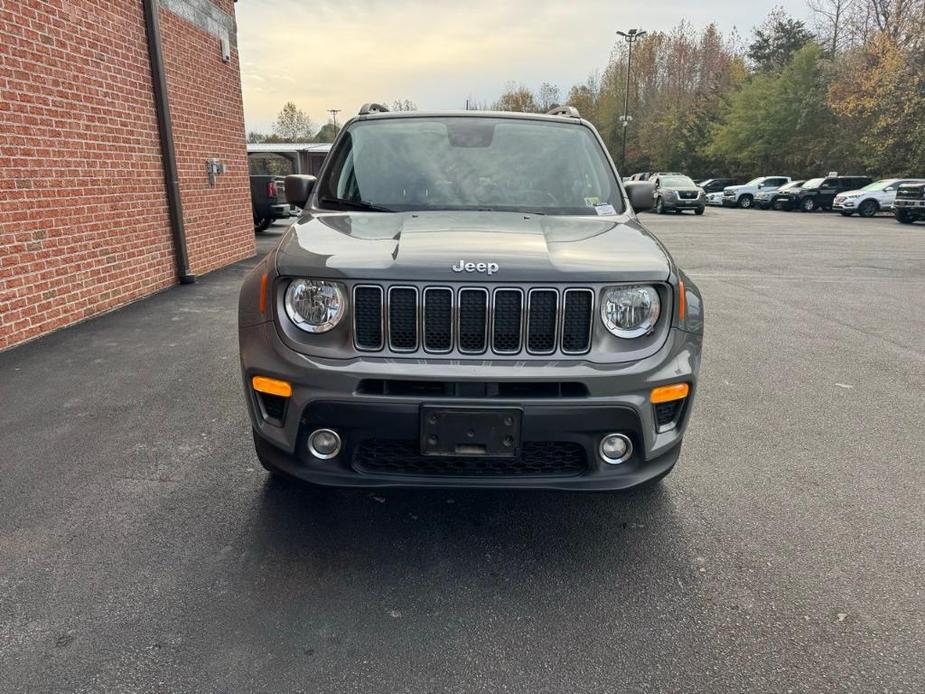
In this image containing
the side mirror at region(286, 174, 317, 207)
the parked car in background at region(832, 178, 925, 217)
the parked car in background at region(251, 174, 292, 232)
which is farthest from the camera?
the parked car in background at region(832, 178, 925, 217)

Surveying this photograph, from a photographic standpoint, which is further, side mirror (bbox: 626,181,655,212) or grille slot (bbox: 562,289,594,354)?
side mirror (bbox: 626,181,655,212)

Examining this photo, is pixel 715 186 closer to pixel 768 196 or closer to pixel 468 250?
pixel 768 196

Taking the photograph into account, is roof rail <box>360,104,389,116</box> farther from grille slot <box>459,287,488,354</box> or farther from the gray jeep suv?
grille slot <box>459,287,488,354</box>

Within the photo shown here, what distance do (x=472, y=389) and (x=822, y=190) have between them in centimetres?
3401

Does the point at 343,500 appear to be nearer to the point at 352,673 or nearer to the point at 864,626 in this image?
the point at 352,673

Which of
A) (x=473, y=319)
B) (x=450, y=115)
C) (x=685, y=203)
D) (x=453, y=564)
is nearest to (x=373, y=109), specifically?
(x=450, y=115)

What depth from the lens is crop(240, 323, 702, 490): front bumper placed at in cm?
231

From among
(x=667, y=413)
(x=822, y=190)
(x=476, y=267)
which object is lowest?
(x=822, y=190)

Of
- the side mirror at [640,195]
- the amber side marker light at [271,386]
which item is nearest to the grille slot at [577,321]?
the amber side marker light at [271,386]

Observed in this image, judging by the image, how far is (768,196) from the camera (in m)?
34.4

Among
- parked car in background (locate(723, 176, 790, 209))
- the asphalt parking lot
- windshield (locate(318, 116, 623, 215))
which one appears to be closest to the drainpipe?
the asphalt parking lot

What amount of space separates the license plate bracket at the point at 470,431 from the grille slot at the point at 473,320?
0.25 metres

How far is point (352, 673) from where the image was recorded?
2.04 metres

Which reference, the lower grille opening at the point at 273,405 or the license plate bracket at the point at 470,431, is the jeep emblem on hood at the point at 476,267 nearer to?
the license plate bracket at the point at 470,431
